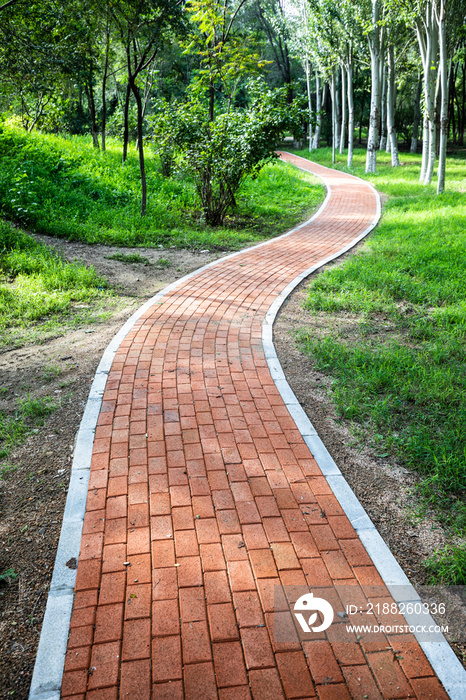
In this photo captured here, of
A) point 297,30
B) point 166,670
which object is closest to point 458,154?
point 297,30

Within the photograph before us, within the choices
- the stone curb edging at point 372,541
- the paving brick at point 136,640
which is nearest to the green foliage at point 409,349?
the stone curb edging at point 372,541

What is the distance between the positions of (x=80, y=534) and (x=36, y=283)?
17.4 feet

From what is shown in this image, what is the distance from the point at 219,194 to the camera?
464 inches

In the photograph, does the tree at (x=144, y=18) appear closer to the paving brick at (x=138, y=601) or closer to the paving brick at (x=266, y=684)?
the paving brick at (x=138, y=601)

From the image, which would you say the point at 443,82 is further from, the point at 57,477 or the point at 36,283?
the point at 57,477

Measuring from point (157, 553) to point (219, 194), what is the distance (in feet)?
33.4

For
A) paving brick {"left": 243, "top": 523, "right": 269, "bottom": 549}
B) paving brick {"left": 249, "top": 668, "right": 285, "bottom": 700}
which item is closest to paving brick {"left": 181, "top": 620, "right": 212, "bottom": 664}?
paving brick {"left": 249, "top": 668, "right": 285, "bottom": 700}

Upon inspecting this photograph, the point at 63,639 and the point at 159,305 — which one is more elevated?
the point at 159,305

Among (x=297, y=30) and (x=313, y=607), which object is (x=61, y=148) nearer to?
(x=313, y=607)

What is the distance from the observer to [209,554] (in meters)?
2.88

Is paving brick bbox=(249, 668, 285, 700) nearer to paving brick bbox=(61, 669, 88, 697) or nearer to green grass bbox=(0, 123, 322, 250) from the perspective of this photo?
paving brick bbox=(61, 669, 88, 697)

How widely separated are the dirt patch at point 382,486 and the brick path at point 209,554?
0.24 meters

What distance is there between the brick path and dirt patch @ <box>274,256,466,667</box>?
0.24 m

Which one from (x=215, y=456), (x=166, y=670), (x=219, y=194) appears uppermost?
(x=219, y=194)
